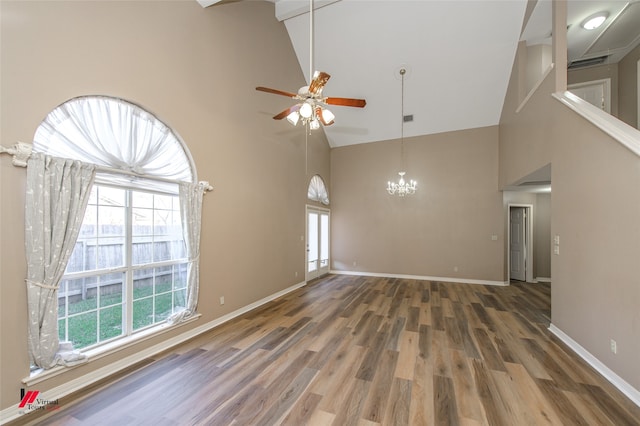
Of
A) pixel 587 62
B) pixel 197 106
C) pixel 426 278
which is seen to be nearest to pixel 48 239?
pixel 197 106

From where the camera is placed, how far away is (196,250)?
11.0 feet

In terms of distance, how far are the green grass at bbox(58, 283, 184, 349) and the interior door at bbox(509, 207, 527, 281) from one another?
8.14 meters

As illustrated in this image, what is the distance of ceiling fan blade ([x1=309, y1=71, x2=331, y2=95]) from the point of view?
2455 millimetres

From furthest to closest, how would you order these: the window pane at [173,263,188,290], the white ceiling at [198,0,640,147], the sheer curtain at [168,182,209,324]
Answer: the white ceiling at [198,0,640,147] → the window pane at [173,263,188,290] → the sheer curtain at [168,182,209,324]

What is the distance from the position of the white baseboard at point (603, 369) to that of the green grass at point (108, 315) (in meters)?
4.94

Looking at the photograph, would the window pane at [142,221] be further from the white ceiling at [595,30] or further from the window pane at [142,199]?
the white ceiling at [595,30]

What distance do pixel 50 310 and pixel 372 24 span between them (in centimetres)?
644

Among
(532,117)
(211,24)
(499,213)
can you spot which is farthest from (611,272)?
(211,24)

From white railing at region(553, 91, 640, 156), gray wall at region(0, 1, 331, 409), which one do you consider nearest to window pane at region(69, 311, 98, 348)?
gray wall at region(0, 1, 331, 409)

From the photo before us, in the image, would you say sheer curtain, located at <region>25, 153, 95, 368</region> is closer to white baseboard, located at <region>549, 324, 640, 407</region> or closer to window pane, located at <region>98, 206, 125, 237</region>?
window pane, located at <region>98, 206, 125, 237</region>

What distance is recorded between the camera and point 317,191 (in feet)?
23.0

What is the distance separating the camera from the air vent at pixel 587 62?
534cm

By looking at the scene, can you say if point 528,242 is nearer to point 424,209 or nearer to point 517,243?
point 517,243

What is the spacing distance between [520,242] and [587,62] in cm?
438
